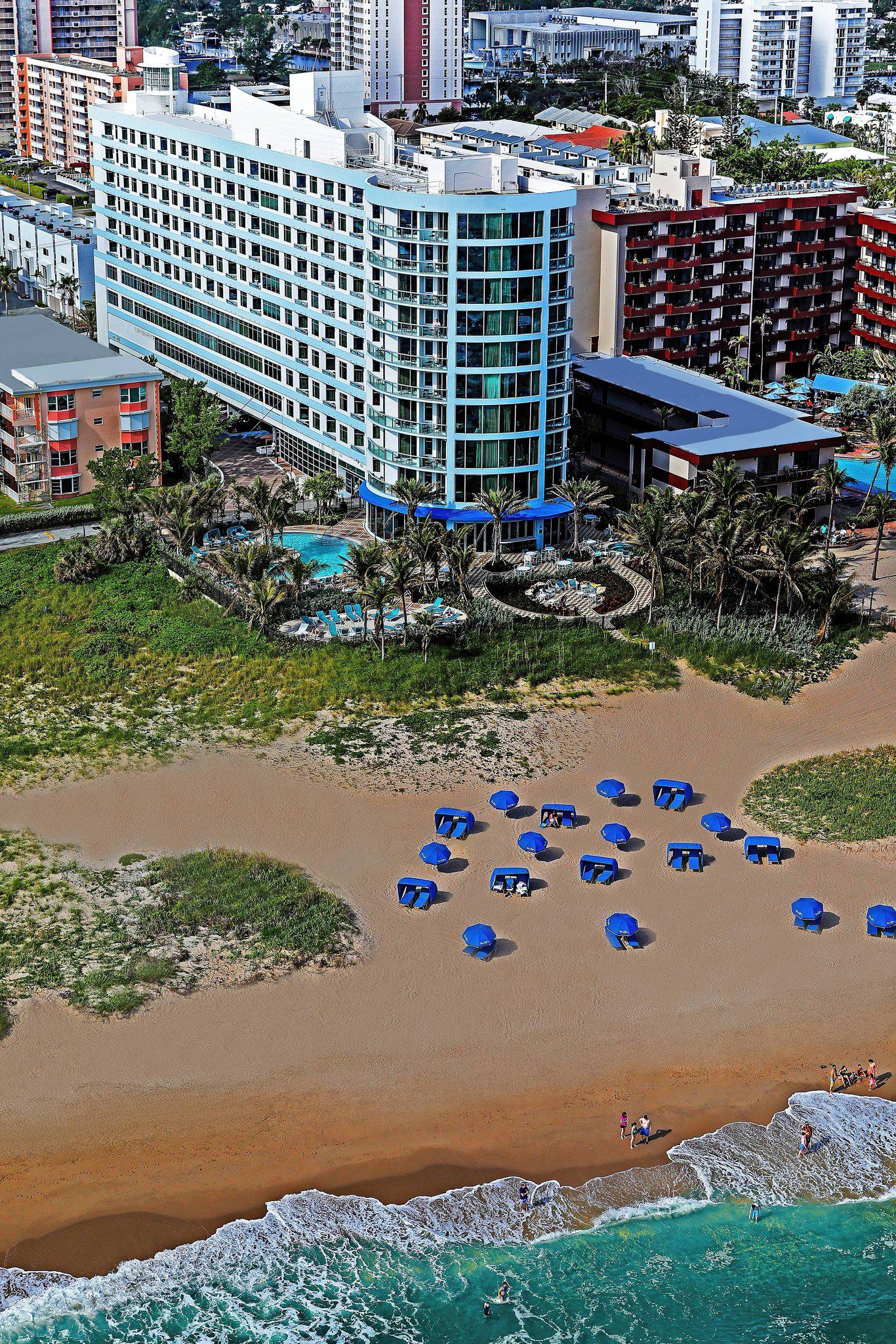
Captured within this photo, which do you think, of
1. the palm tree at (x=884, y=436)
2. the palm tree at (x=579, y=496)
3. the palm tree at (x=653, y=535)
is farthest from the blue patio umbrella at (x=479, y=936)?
the palm tree at (x=884, y=436)

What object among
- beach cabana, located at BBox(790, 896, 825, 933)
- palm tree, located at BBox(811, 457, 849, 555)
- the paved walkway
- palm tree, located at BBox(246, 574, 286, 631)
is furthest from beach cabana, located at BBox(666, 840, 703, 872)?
the paved walkway

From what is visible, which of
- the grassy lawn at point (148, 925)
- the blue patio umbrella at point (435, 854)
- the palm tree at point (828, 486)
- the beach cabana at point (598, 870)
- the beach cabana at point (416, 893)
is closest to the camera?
the grassy lawn at point (148, 925)

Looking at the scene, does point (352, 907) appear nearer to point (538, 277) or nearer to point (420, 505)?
point (420, 505)

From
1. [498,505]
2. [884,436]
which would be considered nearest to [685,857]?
[498,505]

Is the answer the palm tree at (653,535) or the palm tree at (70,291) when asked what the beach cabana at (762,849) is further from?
the palm tree at (70,291)

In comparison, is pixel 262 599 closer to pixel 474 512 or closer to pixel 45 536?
pixel 474 512

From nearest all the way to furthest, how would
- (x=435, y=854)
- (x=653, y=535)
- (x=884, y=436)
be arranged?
(x=435, y=854), (x=653, y=535), (x=884, y=436)

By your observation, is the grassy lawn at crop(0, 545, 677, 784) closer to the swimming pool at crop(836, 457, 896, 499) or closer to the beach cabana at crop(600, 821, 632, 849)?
the beach cabana at crop(600, 821, 632, 849)
